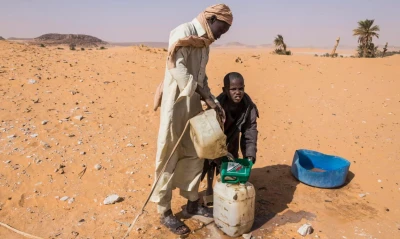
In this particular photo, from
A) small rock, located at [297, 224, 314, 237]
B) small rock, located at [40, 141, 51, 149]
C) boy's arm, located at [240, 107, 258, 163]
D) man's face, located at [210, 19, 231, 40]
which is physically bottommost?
small rock, located at [297, 224, 314, 237]

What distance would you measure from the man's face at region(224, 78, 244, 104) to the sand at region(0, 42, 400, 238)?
125cm

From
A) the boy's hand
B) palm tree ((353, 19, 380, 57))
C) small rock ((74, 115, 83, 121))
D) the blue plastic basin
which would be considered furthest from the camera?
palm tree ((353, 19, 380, 57))

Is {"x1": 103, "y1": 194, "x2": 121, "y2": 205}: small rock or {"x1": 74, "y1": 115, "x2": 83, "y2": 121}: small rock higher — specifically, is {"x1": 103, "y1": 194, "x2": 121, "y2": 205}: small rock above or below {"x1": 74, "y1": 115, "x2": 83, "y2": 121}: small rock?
below

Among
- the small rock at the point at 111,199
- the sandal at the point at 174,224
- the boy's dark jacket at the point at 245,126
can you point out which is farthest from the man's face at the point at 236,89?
the small rock at the point at 111,199

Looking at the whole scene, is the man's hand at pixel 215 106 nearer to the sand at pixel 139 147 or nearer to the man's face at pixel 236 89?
the man's face at pixel 236 89

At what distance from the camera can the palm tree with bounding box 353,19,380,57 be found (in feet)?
79.1

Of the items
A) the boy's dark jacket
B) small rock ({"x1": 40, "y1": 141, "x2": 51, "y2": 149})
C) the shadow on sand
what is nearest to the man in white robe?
the boy's dark jacket

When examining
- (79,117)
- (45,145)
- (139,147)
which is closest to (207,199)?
(139,147)

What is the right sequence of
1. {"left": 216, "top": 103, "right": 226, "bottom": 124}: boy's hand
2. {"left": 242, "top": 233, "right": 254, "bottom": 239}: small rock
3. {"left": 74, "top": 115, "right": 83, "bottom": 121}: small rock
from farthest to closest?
{"left": 74, "top": 115, "right": 83, "bottom": 121}: small rock
{"left": 242, "top": 233, "right": 254, "bottom": 239}: small rock
{"left": 216, "top": 103, "right": 226, "bottom": 124}: boy's hand

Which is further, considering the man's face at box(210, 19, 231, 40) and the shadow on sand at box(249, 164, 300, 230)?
the shadow on sand at box(249, 164, 300, 230)

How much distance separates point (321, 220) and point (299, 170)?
74 centimetres

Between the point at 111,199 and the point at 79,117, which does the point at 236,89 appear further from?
the point at 79,117

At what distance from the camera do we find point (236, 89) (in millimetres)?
2797

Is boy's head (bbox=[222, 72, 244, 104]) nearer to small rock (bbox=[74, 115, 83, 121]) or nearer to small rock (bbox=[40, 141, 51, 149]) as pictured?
small rock (bbox=[40, 141, 51, 149])
